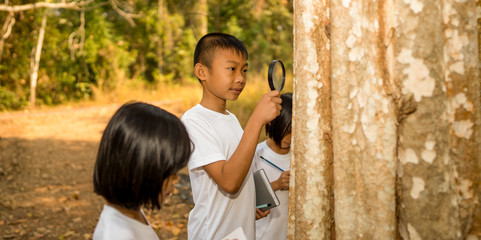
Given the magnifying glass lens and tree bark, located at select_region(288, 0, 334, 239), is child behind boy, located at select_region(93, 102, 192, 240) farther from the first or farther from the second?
the magnifying glass lens

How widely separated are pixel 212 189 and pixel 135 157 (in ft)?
2.40

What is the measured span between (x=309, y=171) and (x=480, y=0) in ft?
2.85

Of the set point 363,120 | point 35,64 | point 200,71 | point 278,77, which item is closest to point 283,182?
point 278,77

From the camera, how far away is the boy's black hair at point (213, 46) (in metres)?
2.27

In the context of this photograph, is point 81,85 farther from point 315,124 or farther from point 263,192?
point 315,124

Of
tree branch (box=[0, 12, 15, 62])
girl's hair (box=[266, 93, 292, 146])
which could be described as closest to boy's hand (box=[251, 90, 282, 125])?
girl's hair (box=[266, 93, 292, 146])

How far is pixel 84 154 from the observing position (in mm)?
8578

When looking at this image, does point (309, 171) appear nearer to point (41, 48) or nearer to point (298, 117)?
point (298, 117)

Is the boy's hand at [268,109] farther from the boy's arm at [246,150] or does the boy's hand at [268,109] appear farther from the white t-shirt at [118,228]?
the white t-shirt at [118,228]

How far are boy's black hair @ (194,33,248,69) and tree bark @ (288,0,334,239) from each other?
26.8 inches

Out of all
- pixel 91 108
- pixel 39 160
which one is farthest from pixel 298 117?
pixel 91 108

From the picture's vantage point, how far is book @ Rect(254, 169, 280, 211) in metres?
2.21

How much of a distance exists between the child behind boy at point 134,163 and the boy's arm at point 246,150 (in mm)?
434

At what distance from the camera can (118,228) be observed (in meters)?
1.40
